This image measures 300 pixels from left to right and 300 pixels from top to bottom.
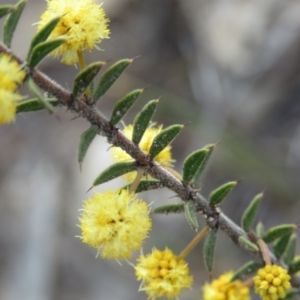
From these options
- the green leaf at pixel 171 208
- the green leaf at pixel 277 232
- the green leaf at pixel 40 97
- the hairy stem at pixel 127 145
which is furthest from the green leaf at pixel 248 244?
the green leaf at pixel 40 97

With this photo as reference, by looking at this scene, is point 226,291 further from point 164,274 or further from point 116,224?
point 116,224

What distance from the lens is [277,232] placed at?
2.82 m

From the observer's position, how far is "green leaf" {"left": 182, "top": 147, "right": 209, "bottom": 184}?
2439mm

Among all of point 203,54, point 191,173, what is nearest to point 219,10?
point 203,54

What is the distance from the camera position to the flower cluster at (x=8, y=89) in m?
1.78

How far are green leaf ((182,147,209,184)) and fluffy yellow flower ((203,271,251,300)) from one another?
2.42ft

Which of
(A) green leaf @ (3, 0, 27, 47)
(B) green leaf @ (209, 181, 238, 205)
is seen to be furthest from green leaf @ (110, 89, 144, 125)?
(B) green leaf @ (209, 181, 238, 205)

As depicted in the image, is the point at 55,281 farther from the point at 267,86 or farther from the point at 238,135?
the point at 267,86

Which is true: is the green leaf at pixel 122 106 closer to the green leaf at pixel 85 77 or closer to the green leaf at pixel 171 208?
the green leaf at pixel 85 77

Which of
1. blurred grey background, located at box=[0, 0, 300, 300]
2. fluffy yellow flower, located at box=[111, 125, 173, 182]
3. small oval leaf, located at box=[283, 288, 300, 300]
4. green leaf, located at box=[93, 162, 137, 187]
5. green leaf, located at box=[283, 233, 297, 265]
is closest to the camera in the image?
green leaf, located at box=[93, 162, 137, 187]

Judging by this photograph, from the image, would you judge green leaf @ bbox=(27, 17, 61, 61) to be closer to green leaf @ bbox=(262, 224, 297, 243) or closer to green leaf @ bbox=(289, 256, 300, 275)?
green leaf @ bbox=(262, 224, 297, 243)

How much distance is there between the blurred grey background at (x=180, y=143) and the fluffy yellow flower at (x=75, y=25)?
5.10 meters

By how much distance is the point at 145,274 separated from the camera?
2.64 m

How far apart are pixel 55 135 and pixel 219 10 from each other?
3676 millimetres
